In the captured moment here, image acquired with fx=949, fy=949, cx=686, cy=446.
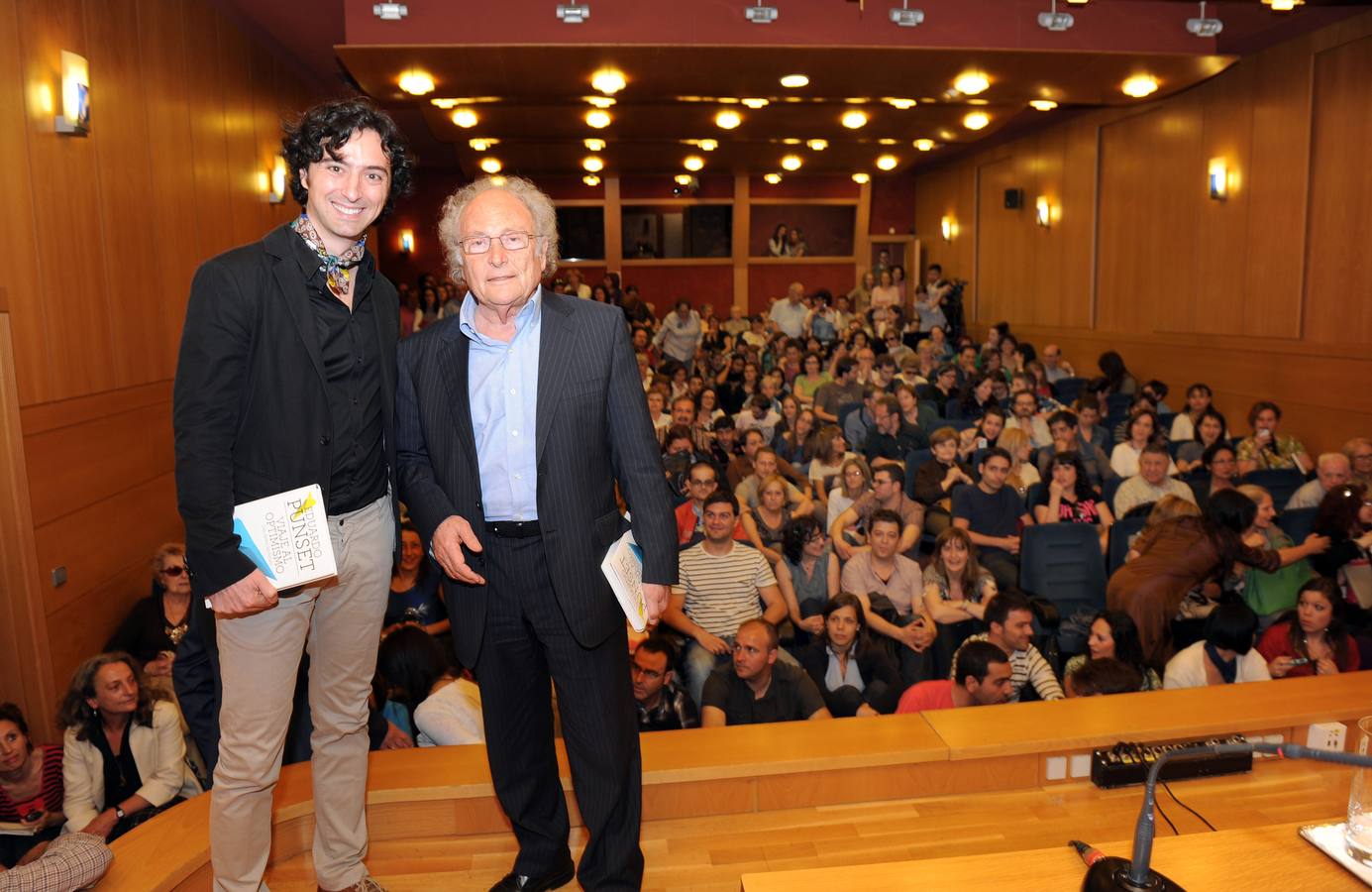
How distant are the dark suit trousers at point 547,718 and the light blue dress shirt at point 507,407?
98mm

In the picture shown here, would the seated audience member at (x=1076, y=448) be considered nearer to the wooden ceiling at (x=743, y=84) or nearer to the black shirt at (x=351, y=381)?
the wooden ceiling at (x=743, y=84)

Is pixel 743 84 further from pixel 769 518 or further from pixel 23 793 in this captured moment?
pixel 23 793

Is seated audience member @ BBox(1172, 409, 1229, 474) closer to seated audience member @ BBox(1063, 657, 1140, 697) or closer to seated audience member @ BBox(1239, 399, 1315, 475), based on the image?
seated audience member @ BBox(1239, 399, 1315, 475)

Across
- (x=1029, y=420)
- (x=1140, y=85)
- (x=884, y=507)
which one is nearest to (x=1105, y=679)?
(x=884, y=507)

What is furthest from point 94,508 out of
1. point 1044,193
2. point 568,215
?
point 568,215

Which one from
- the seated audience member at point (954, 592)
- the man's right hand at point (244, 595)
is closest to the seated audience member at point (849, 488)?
the seated audience member at point (954, 592)

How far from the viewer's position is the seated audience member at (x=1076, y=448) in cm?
627

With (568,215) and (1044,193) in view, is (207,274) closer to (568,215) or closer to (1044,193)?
(1044,193)

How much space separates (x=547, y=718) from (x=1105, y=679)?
2134 millimetres

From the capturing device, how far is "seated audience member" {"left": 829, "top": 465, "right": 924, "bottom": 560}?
16.5 feet

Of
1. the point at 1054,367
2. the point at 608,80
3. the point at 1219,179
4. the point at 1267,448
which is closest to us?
the point at 1267,448

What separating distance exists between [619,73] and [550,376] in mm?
5535

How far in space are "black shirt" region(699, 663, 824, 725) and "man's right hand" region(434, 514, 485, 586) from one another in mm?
1804

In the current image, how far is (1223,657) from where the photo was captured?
11.4 feet
